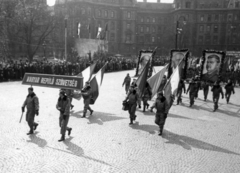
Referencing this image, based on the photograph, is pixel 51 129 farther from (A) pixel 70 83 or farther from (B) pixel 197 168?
(B) pixel 197 168

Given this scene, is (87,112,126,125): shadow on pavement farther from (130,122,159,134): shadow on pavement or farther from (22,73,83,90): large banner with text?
(22,73,83,90): large banner with text

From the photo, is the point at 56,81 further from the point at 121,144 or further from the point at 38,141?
the point at 121,144

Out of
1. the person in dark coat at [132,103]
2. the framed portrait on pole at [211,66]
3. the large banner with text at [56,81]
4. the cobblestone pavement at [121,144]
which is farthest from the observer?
the framed portrait on pole at [211,66]

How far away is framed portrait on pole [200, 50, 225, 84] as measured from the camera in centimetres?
1873

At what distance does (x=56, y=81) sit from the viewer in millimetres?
8578

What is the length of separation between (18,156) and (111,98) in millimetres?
9155

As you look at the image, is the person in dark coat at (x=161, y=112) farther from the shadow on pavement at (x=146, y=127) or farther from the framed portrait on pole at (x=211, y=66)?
the framed portrait on pole at (x=211, y=66)

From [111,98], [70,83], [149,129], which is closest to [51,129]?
[70,83]

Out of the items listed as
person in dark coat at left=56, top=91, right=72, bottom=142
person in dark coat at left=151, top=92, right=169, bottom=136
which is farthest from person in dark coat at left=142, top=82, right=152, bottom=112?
person in dark coat at left=56, top=91, right=72, bottom=142

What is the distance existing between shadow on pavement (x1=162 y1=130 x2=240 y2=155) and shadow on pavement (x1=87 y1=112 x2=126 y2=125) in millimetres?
2628

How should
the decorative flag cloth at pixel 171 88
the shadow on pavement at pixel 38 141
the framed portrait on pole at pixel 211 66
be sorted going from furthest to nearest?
the framed portrait on pole at pixel 211 66 < the decorative flag cloth at pixel 171 88 < the shadow on pavement at pixel 38 141

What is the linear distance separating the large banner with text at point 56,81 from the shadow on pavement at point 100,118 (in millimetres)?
2563

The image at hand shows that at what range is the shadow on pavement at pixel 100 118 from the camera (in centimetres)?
1058

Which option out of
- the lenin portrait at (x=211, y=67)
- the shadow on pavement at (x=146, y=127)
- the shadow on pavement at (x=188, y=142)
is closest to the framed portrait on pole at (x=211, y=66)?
the lenin portrait at (x=211, y=67)
